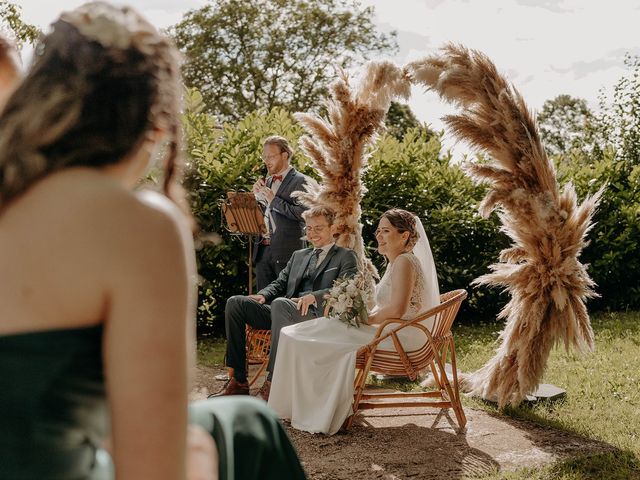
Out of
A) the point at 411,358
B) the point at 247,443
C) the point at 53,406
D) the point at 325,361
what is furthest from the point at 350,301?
the point at 53,406

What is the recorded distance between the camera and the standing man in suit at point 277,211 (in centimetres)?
725

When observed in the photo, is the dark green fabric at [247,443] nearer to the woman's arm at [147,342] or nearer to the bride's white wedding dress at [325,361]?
the woman's arm at [147,342]

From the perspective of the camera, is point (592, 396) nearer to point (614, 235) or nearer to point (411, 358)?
point (411, 358)

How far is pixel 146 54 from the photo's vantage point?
3.59 ft

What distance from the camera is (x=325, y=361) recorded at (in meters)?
5.49

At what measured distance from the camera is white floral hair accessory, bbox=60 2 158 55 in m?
1.08

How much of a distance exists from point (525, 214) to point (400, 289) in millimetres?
1039

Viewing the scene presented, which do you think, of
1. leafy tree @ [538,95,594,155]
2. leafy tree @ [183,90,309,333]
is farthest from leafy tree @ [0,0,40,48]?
leafy tree @ [538,95,594,155]

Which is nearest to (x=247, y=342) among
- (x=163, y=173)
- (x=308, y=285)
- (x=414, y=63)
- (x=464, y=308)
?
(x=308, y=285)

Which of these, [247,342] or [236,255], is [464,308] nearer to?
[236,255]

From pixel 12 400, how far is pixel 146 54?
0.53 metres

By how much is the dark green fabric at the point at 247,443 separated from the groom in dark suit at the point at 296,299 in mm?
4672

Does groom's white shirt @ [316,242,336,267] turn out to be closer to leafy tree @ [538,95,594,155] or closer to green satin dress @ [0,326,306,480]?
green satin dress @ [0,326,306,480]

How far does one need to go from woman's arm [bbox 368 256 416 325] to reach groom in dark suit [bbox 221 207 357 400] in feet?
2.17
